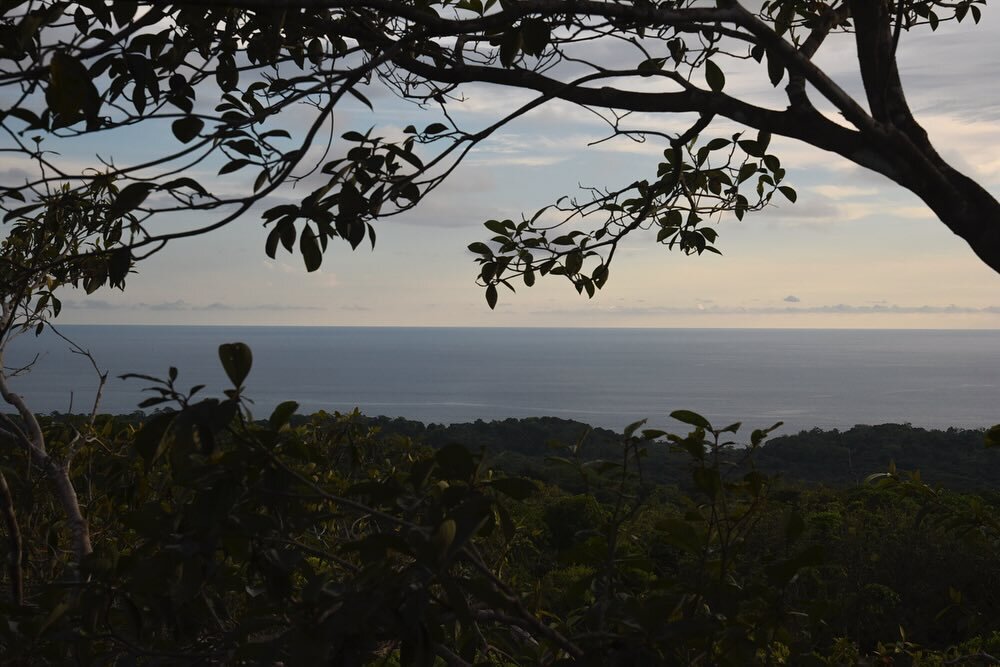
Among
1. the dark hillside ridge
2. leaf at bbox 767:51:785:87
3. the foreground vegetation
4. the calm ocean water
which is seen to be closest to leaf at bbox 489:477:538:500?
the foreground vegetation

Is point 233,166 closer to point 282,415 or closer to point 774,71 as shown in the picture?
point 282,415

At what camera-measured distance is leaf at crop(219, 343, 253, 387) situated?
1229 millimetres

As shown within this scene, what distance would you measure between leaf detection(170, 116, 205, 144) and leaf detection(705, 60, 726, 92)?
1342 mm

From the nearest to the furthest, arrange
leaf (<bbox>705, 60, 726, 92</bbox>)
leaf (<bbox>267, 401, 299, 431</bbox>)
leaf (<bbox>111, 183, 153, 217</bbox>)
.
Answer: leaf (<bbox>267, 401, 299, 431</bbox>)
leaf (<bbox>111, 183, 153, 217</bbox>)
leaf (<bbox>705, 60, 726, 92</bbox>)

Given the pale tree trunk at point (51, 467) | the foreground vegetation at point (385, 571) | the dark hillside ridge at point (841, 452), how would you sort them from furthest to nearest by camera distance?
the dark hillside ridge at point (841, 452) → the pale tree trunk at point (51, 467) → the foreground vegetation at point (385, 571)

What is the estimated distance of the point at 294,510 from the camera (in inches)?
59.6

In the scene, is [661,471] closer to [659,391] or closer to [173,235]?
[173,235]

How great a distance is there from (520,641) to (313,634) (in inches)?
29.1

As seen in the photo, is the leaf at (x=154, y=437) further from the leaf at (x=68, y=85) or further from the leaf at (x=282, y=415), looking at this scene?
the leaf at (x=68, y=85)

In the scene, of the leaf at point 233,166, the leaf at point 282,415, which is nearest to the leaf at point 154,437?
the leaf at point 282,415

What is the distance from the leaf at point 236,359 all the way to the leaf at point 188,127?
608mm

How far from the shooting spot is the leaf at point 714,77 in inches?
90.0

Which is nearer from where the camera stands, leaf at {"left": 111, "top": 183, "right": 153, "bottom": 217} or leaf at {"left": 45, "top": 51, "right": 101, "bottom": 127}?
leaf at {"left": 45, "top": 51, "right": 101, "bottom": 127}

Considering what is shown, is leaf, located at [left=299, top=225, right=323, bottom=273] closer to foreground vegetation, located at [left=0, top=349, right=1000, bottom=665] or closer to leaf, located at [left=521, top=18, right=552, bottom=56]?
foreground vegetation, located at [left=0, top=349, right=1000, bottom=665]
